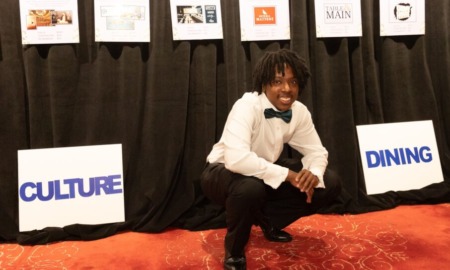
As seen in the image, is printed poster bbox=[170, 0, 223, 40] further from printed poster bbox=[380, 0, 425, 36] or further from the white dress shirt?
printed poster bbox=[380, 0, 425, 36]

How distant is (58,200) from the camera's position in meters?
2.02

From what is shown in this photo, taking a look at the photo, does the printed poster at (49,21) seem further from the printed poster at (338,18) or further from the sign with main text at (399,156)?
the sign with main text at (399,156)

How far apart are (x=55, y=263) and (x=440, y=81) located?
8.54 ft

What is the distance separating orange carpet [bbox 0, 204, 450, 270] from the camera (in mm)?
1662

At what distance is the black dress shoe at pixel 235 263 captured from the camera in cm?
158

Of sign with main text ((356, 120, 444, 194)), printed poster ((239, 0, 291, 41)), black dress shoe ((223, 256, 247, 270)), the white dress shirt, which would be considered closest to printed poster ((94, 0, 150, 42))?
printed poster ((239, 0, 291, 41))

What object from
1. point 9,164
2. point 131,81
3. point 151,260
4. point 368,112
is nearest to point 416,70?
point 368,112

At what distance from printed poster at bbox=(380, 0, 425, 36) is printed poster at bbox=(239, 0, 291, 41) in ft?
2.19

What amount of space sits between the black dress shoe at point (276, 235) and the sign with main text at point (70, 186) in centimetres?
82

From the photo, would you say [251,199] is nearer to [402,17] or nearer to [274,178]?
[274,178]

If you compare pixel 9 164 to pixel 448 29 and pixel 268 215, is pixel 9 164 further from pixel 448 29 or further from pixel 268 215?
pixel 448 29

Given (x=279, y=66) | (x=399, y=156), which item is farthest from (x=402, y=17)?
(x=279, y=66)

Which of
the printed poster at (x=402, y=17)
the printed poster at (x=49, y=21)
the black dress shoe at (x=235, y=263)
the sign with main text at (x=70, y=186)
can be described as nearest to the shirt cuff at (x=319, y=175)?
the black dress shoe at (x=235, y=263)

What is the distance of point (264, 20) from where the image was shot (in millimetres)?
2215
